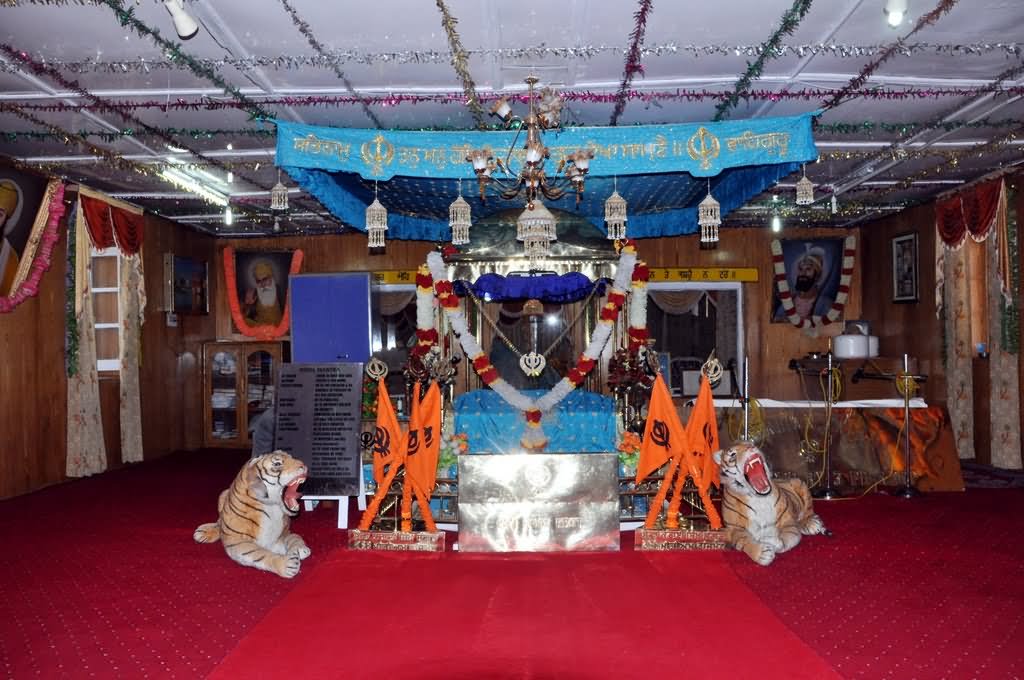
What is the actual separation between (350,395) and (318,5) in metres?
2.77

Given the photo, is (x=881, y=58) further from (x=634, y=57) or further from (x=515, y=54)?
(x=515, y=54)

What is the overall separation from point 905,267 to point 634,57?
22.0ft

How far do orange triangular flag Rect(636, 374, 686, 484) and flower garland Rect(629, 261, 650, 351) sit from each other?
183 cm

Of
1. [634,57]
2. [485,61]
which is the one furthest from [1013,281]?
[485,61]

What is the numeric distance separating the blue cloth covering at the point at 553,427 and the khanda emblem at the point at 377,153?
2398 mm

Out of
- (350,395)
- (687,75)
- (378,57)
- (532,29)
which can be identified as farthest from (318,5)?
(350,395)

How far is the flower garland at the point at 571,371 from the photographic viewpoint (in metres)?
6.77

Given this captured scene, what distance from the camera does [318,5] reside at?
12.9ft

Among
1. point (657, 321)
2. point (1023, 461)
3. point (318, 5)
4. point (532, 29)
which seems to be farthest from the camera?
point (657, 321)

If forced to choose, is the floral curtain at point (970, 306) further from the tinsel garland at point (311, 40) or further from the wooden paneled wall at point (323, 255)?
the wooden paneled wall at point (323, 255)

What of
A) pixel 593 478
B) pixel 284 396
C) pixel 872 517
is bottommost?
pixel 872 517

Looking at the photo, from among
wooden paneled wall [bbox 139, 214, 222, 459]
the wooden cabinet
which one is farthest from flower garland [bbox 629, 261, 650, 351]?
wooden paneled wall [bbox 139, 214, 222, 459]

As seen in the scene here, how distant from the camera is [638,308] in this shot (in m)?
7.30

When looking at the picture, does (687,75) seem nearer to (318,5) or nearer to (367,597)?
(318,5)
